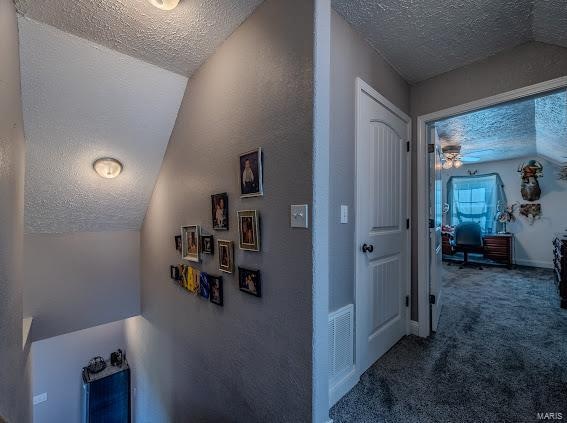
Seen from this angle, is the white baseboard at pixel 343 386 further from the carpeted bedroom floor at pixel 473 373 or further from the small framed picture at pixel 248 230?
the small framed picture at pixel 248 230

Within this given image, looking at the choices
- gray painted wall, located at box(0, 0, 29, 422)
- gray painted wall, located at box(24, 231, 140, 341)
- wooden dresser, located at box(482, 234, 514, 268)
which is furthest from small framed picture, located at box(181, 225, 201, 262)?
wooden dresser, located at box(482, 234, 514, 268)

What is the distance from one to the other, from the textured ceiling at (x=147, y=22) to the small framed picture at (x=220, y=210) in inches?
40.4

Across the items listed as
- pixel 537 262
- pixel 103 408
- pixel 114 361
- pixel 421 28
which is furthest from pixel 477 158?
pixel 103 408

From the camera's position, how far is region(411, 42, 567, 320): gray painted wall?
→ 167 centimetres

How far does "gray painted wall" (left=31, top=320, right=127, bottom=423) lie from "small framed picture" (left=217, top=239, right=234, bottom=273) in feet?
13.8

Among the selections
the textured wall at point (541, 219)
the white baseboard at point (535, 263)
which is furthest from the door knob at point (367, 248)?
the white baseboard at point (535, 263)

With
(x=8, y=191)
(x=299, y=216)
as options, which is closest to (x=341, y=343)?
(x=299, y=216)

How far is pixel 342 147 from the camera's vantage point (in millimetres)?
1562

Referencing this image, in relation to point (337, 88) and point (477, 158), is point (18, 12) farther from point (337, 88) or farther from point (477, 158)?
point (477, 158)

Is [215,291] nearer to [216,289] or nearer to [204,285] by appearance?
[216,289]

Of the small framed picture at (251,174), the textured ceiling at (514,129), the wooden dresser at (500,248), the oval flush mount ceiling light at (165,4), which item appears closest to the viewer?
the oval flush mount ceiling light at (165,4)

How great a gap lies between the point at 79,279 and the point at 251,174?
293 centimetres

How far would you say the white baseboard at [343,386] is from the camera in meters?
1.45

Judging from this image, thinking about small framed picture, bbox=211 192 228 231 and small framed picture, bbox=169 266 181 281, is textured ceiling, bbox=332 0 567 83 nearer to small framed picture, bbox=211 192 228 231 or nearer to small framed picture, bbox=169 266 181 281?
small framed picture, bbox=211 192 228 231
